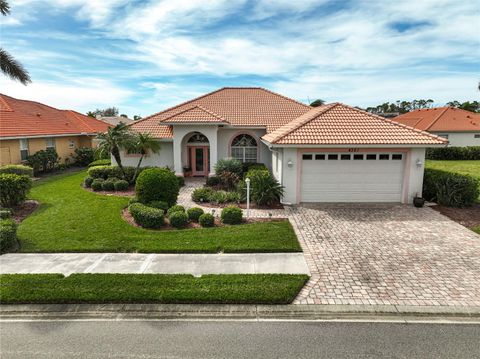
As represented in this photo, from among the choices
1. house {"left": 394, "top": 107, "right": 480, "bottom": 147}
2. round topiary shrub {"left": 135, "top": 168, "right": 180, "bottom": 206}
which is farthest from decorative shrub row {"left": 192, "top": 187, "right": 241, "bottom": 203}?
house {"left": 394, "top": 107, "right": 480, "bottom": 147}

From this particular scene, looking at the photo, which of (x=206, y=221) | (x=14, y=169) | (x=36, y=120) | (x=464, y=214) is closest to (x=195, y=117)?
(x=206, y=221)

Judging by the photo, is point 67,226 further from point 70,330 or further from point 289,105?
point 289,105

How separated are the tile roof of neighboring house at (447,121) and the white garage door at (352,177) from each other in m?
26.3

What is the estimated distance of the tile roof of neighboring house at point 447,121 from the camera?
A: 1433 inches

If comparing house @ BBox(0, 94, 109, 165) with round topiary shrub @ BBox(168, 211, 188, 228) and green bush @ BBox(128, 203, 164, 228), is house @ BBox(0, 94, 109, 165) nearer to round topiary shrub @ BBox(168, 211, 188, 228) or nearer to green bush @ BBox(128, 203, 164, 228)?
green bush @ BBox(128, 203, 164, 228)

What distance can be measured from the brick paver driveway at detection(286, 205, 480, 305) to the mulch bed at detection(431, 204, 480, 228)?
1.52 ft

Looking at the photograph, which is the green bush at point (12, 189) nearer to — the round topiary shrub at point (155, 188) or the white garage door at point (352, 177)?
the round topiary shrub at point (155, 188)

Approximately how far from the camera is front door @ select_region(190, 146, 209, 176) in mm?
21688

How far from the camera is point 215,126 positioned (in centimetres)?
2003

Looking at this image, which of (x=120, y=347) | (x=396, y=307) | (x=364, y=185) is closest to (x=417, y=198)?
(x=364, y=185)

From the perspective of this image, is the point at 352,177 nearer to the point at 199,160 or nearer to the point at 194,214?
the point at 194,214

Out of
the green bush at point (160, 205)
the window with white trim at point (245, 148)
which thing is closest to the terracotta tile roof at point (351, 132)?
the green bush at point (160, 205)

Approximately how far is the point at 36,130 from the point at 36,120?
8.01 feet

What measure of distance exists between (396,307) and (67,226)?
10576mm
